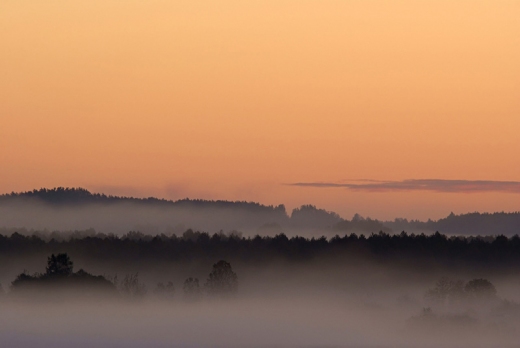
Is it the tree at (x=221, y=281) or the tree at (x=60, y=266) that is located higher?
the tree at (x=221, y=281)

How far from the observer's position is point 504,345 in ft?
436

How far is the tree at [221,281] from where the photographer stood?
189 m

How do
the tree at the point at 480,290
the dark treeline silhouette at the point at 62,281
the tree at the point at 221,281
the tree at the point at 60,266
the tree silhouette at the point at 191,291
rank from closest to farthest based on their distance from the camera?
the tree at the point at 60,266 < the dark treeline silhouette at the point at 62,281 < the tree at the point at 480,290 < the tree at the point at 221,281 < the tree silhouette at the point at 191,291

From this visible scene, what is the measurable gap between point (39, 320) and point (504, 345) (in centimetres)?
6683

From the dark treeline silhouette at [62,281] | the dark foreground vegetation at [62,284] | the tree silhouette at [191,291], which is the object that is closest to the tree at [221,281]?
the tree silhouette at [191,291]

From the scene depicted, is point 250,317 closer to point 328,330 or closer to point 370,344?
point 328,330

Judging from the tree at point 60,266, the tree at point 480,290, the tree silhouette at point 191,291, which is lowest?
the tree at point 480,290

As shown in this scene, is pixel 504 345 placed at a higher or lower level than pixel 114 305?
lower

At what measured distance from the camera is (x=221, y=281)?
19100 centimetres

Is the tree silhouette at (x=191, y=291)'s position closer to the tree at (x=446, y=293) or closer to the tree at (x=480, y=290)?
the tree at (x=446, y=293)

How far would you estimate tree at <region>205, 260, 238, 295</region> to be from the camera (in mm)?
189375

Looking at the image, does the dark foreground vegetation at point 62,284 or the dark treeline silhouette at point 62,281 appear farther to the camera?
the dark foreground vegetation at point 62,284

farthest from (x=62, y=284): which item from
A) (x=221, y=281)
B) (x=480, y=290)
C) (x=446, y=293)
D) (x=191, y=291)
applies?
(x=480, y=290)

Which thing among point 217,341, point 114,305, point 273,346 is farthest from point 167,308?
point 273,346
